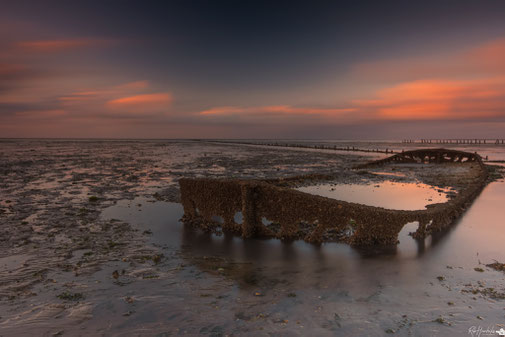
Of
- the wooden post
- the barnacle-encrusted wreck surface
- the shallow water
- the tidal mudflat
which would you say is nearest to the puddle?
the tidal mudflat

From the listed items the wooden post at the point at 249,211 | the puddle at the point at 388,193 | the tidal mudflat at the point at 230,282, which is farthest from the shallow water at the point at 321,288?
Result: the puddle at the point at 388,193

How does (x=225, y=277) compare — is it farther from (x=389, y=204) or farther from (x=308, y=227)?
(x=389, y=204)

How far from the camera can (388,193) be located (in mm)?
19609

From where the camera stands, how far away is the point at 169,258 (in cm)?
877

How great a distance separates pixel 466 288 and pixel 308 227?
5040mm

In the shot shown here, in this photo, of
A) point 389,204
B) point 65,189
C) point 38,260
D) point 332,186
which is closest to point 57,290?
point 38,260

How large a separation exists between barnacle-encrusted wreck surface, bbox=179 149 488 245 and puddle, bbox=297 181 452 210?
4.22 meters

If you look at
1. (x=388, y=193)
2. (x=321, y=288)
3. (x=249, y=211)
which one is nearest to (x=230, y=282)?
(x=321, y=288)

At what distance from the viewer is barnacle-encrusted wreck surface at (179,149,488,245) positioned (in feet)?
31.1

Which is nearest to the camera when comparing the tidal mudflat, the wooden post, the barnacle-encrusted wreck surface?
the tidal mudflat

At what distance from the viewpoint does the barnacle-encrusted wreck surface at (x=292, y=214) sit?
31.1ft

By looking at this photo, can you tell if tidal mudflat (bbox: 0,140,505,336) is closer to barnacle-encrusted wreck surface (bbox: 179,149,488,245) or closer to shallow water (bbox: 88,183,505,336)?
shallow water (bbox: 88,183,505,336)

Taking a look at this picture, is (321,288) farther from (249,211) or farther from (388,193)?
(388,193)

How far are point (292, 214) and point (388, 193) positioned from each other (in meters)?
12.2
